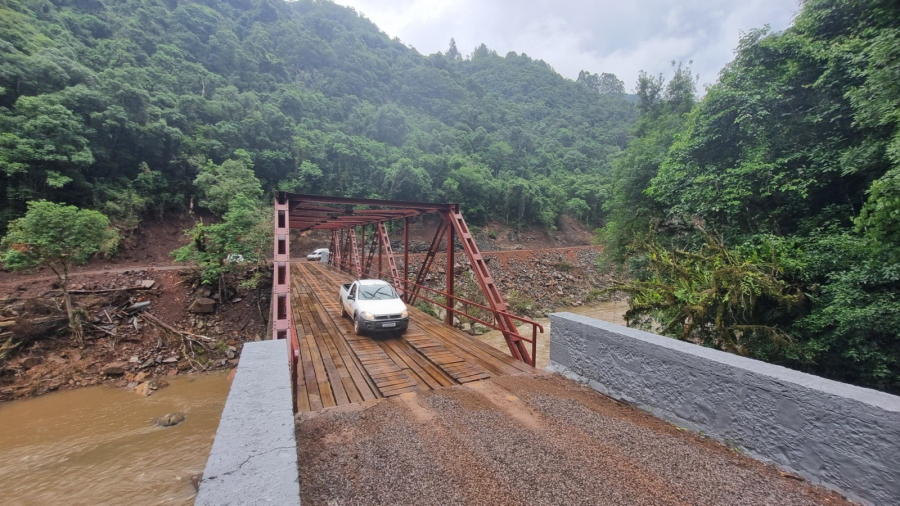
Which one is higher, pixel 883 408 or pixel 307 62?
pixel 307 62

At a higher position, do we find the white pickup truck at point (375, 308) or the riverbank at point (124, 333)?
the white pickup truck at point (375, 308)

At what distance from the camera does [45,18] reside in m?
29.2

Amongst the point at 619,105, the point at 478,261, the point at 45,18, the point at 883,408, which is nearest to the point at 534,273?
the point at 478,261

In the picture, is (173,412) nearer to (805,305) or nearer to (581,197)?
(805,305)

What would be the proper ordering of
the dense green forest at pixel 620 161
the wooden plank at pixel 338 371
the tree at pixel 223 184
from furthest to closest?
the tree at pixel 223 184
the dense green forest at pixel 620 161
the wooden plank at pixel 338 371

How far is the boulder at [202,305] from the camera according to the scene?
12.8 metres

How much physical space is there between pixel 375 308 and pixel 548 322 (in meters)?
15.9

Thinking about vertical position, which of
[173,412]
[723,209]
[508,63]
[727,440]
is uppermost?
[508,63]

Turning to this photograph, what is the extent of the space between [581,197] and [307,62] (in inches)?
2223

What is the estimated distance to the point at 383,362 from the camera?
6266 millimetres

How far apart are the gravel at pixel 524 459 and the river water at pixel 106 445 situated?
5027mm

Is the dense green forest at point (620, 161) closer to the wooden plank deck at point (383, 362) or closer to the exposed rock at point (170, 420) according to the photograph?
the wooden plank deck at point (383, 362)

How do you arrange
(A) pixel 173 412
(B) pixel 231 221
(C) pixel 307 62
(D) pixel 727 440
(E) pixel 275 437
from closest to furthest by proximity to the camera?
(E) pixel 275 437 < (D) pixel 727 440 < (A) pixel 173 412 < (B) pixel 231 221 < (C) pixel 307 62

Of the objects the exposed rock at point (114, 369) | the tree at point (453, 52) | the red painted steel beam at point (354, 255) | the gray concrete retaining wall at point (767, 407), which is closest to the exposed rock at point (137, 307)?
the exposed rock at point (114, 369)
